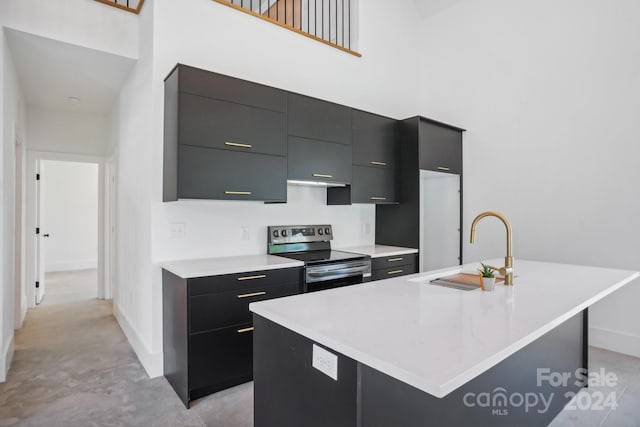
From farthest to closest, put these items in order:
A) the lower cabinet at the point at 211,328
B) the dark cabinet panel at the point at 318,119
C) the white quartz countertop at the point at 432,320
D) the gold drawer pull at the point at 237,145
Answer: the dark cabinet panel at the point at 318,119, the gold drawer pull at the point at 237,145, the lower cabinet at the point at 211,328, the white quartz countertop at the point at 432,320

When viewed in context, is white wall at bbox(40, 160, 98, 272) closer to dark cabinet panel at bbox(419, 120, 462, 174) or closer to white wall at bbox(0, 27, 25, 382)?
white wall at bbox(0, 27, 25, 382)

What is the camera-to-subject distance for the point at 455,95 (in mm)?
4227

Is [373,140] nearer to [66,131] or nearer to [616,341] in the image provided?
[616,341]

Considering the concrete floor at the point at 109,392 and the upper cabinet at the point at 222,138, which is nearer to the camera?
the concrete floor at the point at 109,392

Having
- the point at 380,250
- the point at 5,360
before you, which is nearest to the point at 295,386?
the point at 380,250

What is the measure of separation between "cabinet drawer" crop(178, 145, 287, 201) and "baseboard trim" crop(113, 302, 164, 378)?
1250 millimetres

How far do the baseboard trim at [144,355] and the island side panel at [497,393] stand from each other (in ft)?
7.13

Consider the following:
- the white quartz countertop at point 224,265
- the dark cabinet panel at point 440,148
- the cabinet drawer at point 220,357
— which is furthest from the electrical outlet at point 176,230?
the dark cabinet panel at point 440,148

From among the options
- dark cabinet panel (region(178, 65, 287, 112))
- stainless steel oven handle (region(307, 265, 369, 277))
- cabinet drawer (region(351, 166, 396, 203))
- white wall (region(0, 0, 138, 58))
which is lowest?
stainless steel oven handle (region(307, 265, 369, 277))

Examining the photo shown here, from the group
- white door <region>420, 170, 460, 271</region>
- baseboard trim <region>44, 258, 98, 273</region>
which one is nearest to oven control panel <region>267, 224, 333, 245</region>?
white door <region>420, 170, 460, 271</region>

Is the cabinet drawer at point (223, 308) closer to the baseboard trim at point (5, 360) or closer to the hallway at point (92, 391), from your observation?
the hallway at point (92, 391)

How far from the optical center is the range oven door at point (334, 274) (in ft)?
9.04

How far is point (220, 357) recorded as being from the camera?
237 centimetres

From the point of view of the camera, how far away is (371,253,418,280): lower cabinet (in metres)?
3.33
